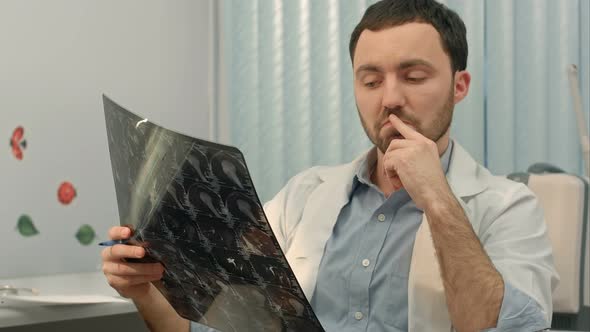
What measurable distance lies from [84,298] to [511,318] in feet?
2.52

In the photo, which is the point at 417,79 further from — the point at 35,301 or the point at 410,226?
the point at 35,301

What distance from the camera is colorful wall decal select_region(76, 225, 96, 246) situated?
199 centimetres

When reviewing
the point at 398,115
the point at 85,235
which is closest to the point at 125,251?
the point at 398,115

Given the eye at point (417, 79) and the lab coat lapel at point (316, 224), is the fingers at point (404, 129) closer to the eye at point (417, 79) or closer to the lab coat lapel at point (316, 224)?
the eye at point (417, 79)

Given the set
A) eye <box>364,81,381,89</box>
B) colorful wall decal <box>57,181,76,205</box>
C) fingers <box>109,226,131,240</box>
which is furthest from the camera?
colorful wall decal <box>57,181,76,205</box>

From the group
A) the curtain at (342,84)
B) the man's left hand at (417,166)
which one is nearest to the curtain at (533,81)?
the curtain at (342,84)

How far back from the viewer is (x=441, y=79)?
4.19 ft

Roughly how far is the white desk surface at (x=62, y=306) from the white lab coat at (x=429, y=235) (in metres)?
0.35

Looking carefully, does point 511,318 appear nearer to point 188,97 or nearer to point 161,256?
point 161,256

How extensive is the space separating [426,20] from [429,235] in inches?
14.5

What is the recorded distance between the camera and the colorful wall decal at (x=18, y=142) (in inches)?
71.7

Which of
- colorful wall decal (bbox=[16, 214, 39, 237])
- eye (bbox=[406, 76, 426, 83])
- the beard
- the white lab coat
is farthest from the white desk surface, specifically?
eye (bbox=[406, 76, 426, 83])

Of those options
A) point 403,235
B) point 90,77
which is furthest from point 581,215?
point 90,77

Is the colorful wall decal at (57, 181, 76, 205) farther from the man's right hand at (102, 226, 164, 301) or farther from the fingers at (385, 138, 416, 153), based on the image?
the fingers at (385, 138, 416, 153)
